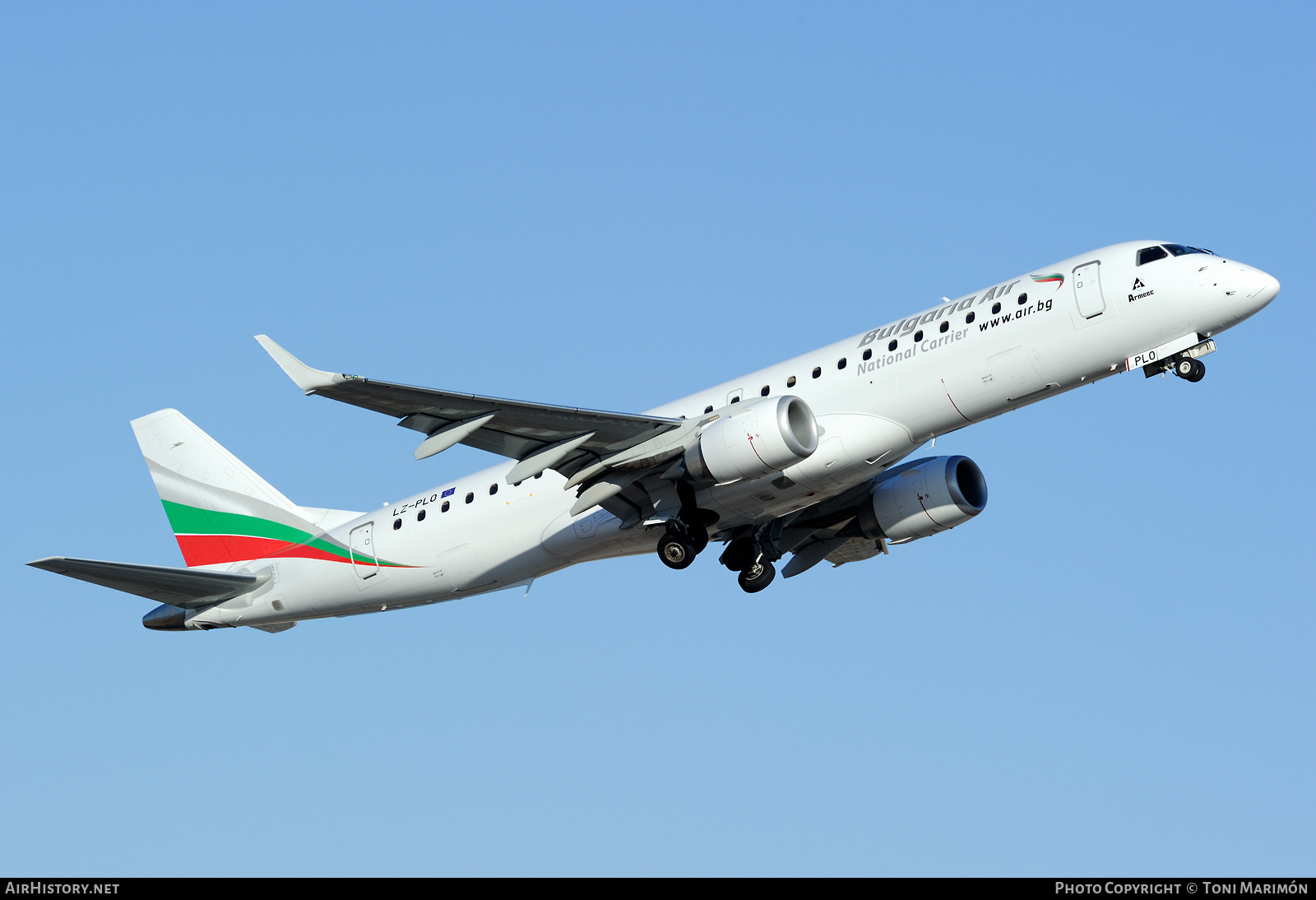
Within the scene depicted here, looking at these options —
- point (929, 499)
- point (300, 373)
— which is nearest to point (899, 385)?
point (929, 499)

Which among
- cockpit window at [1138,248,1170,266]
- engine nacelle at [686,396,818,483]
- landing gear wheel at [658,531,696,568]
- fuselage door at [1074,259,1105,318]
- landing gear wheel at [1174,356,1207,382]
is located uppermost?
cockpit window at [1138,248,1170,266]

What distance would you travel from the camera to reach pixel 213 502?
37.4 m

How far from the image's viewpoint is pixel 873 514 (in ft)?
109

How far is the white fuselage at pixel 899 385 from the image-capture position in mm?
26953

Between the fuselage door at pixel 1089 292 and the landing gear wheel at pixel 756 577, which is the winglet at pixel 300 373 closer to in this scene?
the landing gear wheel at pixel 756 577

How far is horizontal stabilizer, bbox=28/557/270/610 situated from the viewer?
31.8 m

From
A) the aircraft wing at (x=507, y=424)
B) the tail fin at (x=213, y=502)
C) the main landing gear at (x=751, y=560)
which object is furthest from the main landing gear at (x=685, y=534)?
the tail fin at (x=213, y=502)

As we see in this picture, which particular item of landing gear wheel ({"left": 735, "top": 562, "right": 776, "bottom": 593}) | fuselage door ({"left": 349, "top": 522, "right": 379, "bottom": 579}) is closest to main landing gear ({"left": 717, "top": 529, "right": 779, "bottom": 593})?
landing gear wheel ({"left": 735, "top": 562, "right": 776, "bottom": 593})

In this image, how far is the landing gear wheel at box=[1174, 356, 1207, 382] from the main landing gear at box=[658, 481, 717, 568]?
9.72m

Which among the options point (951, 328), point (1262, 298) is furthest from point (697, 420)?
point (1262, 298)

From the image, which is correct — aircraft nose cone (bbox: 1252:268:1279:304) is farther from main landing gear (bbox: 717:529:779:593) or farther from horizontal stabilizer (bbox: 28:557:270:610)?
horizontal stabilizer (bbox: 28:557:270:610)

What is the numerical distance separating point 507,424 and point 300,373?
4543 mm

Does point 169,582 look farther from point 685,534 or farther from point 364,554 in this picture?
point 685,534

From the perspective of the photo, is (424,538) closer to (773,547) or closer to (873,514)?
(773,547)
